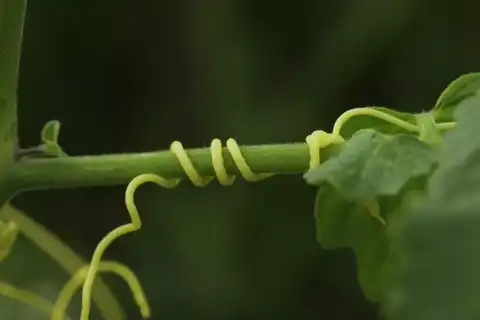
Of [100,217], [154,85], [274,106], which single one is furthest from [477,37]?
[100,217]

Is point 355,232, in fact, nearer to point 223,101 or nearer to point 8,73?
point 8,73

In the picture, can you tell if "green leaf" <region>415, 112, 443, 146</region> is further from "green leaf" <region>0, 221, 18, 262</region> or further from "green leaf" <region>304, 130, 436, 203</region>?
"green leaf" <region>0, 221, 18, 262</region>

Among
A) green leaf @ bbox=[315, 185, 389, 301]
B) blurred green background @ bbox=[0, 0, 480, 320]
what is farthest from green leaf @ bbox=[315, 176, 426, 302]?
blurred green background @ bbox=[0, 0, 480, 320]

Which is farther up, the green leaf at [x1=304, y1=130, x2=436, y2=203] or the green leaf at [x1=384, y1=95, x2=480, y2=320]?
the green leaf at [x1=304, y1=130, x2=436, y2=203]

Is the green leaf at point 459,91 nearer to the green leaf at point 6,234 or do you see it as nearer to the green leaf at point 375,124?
the green leaf at point 375,124

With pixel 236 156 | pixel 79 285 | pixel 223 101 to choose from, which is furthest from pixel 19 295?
pixel 223 101

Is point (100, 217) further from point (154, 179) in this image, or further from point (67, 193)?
point (154, 179)
